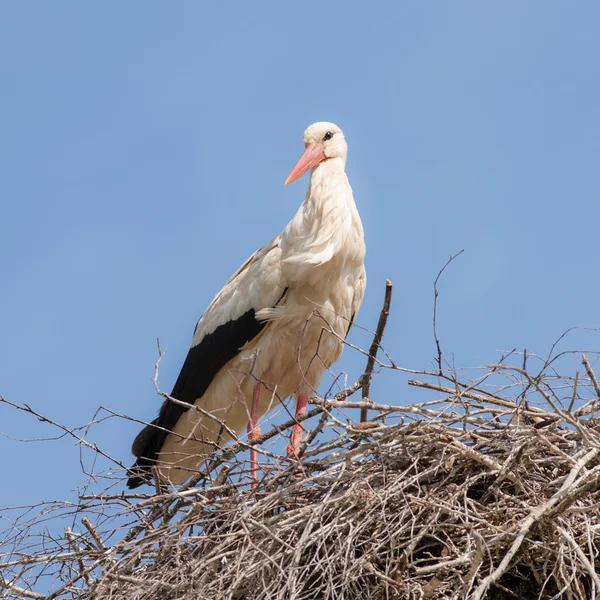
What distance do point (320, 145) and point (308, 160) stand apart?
0.13 m

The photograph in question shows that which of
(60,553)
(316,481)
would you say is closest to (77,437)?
(60,553)

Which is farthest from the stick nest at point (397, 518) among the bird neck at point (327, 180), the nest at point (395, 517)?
the bird neck at point (327, 180)

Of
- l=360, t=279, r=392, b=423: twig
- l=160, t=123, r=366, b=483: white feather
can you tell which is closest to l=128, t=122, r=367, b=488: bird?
l=160, t=123, r=366, b=483: white feather

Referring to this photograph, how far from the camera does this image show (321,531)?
160 inches

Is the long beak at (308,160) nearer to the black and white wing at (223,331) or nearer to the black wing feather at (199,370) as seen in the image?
the black and white wing at (223,331)

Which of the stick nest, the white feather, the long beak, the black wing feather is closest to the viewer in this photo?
the stick nest

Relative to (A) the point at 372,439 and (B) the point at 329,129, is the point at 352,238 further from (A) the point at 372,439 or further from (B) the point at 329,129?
(A) the point at 372,439

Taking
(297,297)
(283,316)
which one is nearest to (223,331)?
(283,316)

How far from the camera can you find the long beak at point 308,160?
629 centimetres

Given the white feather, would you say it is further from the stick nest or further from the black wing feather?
the stick nest

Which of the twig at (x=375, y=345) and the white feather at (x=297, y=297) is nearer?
the twig at (x=375, y=345)

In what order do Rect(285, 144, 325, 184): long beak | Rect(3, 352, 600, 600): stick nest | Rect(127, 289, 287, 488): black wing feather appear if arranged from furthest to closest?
Rect(285, 144, 325, 184): long beak, Rect(127, 289, 287, 488): black wing feather, Rect(3, 352, 600, 600): stick nest

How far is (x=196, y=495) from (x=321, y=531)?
653 mm

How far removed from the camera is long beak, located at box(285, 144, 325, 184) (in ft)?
20.6
